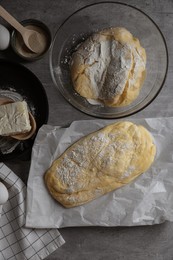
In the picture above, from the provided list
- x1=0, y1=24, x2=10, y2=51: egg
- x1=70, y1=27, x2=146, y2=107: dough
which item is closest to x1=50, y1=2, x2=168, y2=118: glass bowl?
x1=70, y1=27, x2=146, y2=107: dough

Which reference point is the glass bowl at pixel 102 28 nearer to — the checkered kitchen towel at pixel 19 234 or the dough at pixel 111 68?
the dough at pixel 111 68

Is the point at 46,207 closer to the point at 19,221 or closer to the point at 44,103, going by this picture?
the point at 19,221

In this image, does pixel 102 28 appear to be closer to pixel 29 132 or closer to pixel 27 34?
pixel 27 34

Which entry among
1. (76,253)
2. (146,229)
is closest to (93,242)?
(76,253)

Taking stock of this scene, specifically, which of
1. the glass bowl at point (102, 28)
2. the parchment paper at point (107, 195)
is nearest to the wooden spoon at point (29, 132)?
the parchment paper at point (107, 195)

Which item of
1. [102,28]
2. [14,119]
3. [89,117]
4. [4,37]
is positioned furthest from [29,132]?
[102,28]

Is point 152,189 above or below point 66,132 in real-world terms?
below
